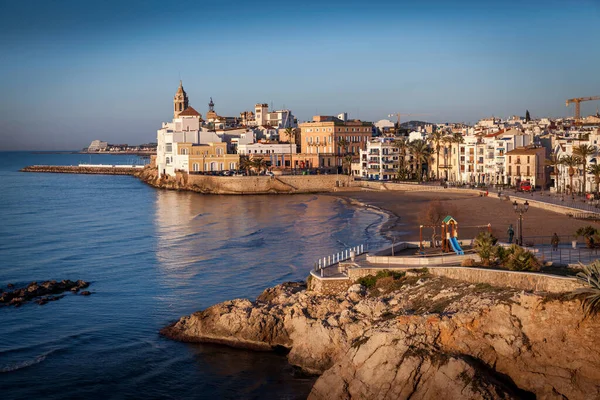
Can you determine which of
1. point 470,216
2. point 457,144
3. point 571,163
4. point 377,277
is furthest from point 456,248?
point 457,144

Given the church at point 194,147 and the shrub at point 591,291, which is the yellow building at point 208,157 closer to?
the church at point 194,147

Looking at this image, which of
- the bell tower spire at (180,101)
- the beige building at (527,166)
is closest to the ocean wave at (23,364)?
the beige building at (527,166)

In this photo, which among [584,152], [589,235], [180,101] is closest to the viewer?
[589,235]

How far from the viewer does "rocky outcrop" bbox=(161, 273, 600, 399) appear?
1485 cm

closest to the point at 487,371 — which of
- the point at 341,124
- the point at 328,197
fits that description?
the point at 328,197

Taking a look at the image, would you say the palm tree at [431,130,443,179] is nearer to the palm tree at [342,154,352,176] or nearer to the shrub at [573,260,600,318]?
the palm tree at [342,154,352,176]

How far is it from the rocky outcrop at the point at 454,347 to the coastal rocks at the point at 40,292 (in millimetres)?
11934

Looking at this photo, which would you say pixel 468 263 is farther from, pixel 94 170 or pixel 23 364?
pixel 94 170

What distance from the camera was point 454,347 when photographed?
1609 cm

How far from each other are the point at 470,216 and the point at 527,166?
1868 cm

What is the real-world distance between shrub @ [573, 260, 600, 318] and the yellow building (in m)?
71.1

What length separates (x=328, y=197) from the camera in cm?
6931

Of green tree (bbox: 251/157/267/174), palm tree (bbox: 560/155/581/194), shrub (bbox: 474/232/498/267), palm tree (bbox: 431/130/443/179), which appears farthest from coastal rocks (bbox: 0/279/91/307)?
green tree (bbox: 251/157/267/174)

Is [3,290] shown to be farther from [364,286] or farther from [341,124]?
[341,124]
